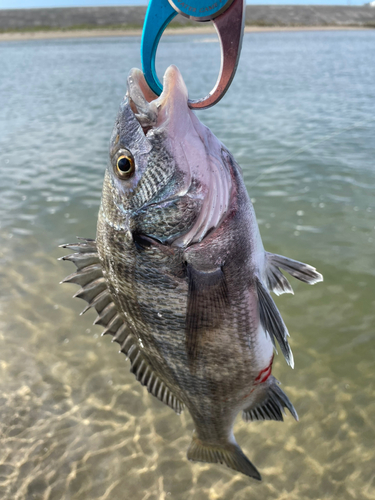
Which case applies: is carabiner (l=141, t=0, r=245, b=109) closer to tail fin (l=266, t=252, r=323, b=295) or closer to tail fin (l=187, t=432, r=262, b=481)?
tail fin (l=266, t=252, r=323, b=295)

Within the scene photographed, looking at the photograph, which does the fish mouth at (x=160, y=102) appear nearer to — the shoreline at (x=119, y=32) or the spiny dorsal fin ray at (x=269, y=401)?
the spiny dorsal fin ray at (x=269, y=401)

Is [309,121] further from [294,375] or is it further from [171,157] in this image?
[171,157]

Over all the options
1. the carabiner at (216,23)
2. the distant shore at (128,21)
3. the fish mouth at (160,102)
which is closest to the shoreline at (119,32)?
the distant shore at (128,21)

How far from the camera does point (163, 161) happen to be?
79.6 inches

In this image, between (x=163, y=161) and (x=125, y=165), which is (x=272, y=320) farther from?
(x=125, y=165)

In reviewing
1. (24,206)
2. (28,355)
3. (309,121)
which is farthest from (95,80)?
(28,355)

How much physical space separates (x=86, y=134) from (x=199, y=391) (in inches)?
464

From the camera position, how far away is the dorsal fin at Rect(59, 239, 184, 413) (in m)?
2.63

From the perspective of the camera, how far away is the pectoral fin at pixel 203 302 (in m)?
2.15

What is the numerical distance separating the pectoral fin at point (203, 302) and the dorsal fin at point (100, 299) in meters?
0.54

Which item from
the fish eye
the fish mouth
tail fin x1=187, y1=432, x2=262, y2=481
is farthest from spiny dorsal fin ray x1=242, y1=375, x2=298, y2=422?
the fish mouth

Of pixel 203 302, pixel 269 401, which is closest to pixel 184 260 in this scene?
pixel 203 302

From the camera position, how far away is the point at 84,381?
14.7 feet

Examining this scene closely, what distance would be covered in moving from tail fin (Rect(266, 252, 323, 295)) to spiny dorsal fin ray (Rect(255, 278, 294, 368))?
213mm
